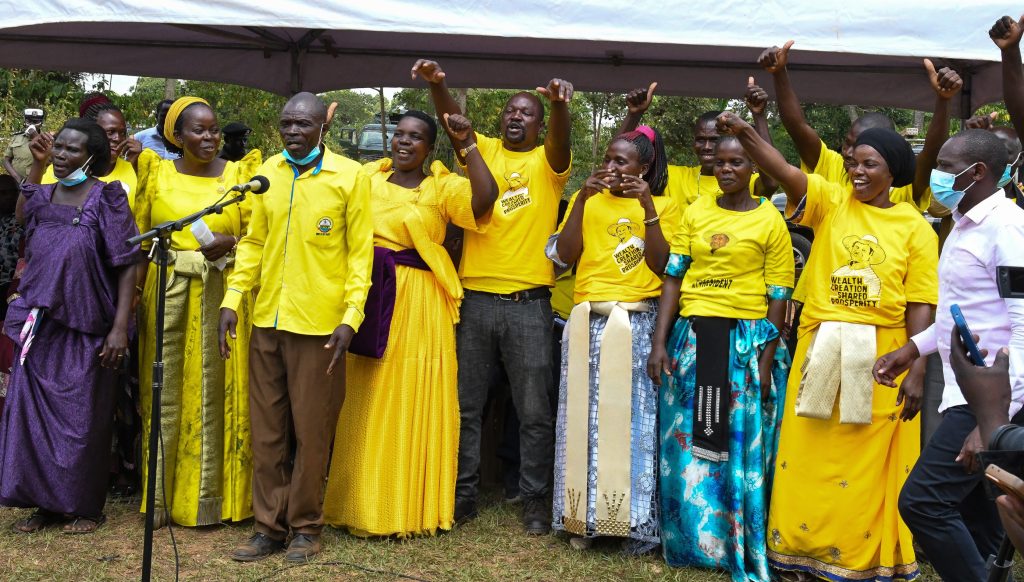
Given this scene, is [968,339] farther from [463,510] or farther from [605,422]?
[463,510]

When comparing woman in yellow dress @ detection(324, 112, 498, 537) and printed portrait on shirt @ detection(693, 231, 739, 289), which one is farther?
woman in yellow dress @ detection(324, 112, 498, 537)

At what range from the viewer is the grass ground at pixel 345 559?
4625 millimetres

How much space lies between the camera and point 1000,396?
2703mm

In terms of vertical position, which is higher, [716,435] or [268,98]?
[268,98]

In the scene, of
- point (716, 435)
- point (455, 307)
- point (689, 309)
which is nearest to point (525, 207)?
point (455, 307)

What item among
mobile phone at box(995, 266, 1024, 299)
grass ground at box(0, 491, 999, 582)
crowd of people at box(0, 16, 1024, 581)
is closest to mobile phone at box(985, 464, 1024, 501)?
mobile phone at box(995, 266, 1024, 299)

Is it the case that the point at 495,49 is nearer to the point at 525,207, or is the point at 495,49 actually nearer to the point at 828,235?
the point at 525,207

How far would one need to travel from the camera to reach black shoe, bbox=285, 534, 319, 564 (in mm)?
4742

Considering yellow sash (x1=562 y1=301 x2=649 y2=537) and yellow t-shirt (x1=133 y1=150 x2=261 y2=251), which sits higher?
yellow t-shirt (x1=133 y1=150 x2=261 y2=251)

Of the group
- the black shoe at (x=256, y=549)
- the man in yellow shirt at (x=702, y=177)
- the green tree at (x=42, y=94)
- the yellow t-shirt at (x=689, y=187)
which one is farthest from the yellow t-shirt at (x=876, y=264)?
the green tree at (x=42, y=94)

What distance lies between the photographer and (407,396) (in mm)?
5152

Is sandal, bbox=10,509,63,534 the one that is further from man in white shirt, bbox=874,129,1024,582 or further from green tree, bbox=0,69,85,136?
green tree, bbox=0,69,85,136

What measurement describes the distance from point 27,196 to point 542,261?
103 inches

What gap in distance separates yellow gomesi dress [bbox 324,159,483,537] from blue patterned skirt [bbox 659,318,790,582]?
46.2 inches
